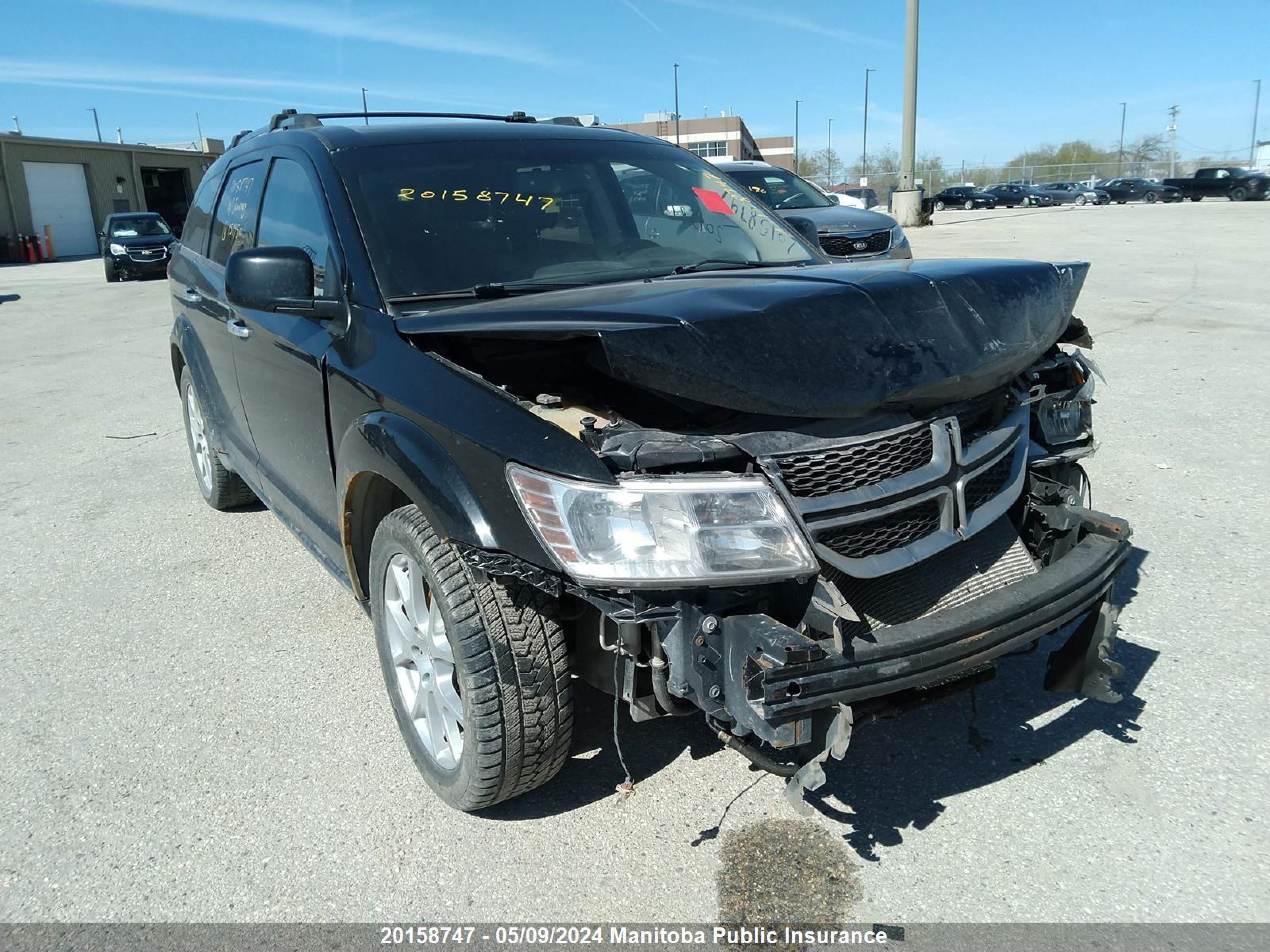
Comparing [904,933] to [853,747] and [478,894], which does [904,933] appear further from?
[478,894]

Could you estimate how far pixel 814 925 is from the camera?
7.50ft

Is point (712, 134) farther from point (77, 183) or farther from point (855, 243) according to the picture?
point (855, 243)

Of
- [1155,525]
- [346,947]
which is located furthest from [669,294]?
[1155,525]

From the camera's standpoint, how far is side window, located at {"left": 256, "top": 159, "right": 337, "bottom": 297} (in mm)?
3150

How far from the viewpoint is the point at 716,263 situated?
3.45 m

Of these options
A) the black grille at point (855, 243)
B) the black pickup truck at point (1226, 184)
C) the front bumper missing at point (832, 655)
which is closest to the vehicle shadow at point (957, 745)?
the front bumper missing at point (832, 655)

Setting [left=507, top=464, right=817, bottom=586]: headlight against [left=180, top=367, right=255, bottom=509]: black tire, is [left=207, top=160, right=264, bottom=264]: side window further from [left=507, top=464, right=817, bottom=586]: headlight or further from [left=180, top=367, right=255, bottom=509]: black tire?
[left=507, top=464, right=817, bottom=586]: headlight

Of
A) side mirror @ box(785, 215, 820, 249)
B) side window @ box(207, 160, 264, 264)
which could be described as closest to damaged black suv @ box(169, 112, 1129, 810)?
side window @ box(207, 160, 264, 264)

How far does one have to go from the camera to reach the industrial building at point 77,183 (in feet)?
129

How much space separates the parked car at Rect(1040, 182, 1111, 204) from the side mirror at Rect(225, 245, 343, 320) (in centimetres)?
5442

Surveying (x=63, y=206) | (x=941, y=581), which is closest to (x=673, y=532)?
(x=941, y=581)

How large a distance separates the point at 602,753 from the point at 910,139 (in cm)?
2389

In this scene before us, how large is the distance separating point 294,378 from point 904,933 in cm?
252

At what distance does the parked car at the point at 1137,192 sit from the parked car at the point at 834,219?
42809 mm
